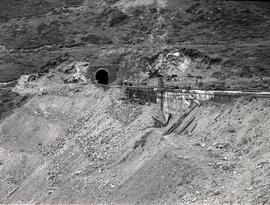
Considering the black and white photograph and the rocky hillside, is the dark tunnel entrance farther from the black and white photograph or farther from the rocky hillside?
the rocky hillside

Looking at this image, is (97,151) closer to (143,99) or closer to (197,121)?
(143,99)

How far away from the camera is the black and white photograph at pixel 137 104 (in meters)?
22.9

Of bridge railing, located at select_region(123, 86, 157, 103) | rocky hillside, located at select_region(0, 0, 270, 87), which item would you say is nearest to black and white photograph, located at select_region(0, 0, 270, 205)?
bridge railing, located at select_region(123, 86, 157, 103)

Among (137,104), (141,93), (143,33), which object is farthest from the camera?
(143,33)

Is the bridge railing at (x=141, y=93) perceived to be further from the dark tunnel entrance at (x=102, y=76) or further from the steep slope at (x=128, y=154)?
the dark tunnel entrance at (x=102, y=76)

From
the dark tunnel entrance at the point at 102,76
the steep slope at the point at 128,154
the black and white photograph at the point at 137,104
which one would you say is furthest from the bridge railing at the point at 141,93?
the dark tunnel entrance at the point at 102,76

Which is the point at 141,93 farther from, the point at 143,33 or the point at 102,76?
the point at 143,33

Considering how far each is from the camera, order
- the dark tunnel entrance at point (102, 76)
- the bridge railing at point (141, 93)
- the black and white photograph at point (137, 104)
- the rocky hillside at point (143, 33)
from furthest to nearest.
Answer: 1. the dark tunnel entrance at point (102, 76)
2. the rocky hillside at point (143, 33)
3. the bridge railing at point (141, 93)
4. the black and white photograph at point (137, 104)

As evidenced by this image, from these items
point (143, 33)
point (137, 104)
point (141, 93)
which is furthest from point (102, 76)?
point (137, 104)

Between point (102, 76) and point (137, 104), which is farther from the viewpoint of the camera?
point (102, 76)

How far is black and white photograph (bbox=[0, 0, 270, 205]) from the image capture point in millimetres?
22938

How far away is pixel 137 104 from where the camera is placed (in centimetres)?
3725

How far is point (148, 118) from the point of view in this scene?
33469mm

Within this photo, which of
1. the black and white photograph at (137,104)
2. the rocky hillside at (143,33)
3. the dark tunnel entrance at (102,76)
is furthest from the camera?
the dark tunnel entrance at (102,76)
